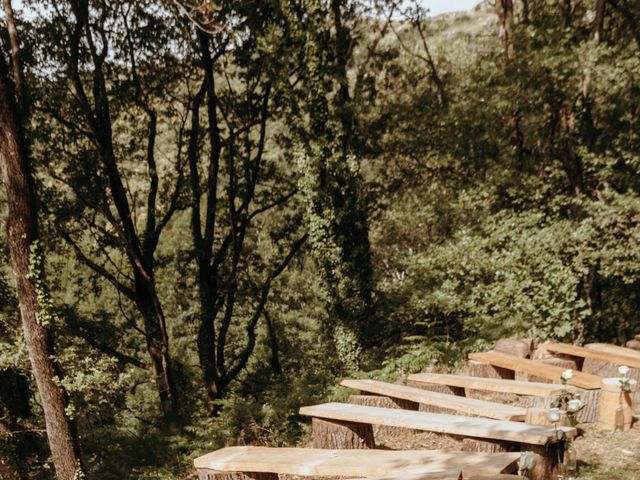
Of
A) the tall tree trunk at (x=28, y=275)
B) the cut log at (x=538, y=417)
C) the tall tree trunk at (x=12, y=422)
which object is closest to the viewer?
the cut log at (x=538, y=417)

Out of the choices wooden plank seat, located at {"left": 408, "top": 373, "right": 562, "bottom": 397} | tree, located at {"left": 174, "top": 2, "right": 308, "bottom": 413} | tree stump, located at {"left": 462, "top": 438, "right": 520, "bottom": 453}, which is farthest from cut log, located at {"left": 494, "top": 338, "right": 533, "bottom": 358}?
tree, located at {"left": 174, "top": 2, "right": 308, "bottom": 413}

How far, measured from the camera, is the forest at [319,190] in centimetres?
884

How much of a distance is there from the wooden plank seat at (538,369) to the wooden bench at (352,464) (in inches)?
107

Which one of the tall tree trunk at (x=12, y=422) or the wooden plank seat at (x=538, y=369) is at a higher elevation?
the wooden plank seat at (x=538, y=369)

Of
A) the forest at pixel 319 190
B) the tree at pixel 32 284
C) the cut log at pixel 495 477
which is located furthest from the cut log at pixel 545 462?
the tree at pixel 32 284

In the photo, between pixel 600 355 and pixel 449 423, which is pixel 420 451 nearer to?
pixel 449 423

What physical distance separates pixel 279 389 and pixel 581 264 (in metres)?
6.39

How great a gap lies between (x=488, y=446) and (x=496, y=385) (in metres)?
2.15

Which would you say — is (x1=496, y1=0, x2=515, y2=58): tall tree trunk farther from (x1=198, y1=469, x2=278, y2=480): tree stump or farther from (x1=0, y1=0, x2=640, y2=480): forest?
(x1=198, y1=469, x2=278, y2=480): tree stump

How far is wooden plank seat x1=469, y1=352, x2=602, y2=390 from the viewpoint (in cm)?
593

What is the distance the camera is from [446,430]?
4.47 meters

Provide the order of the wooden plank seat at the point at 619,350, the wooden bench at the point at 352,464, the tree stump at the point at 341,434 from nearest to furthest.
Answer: the wooden bench at the point at 352,464 → the tree stump at the point at 341,434 → the wooden plank seat at the point at 619,350

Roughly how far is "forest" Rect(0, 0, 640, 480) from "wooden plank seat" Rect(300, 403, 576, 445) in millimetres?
2403

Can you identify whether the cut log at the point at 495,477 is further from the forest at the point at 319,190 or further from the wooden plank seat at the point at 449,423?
the forest at the point at 319,190
